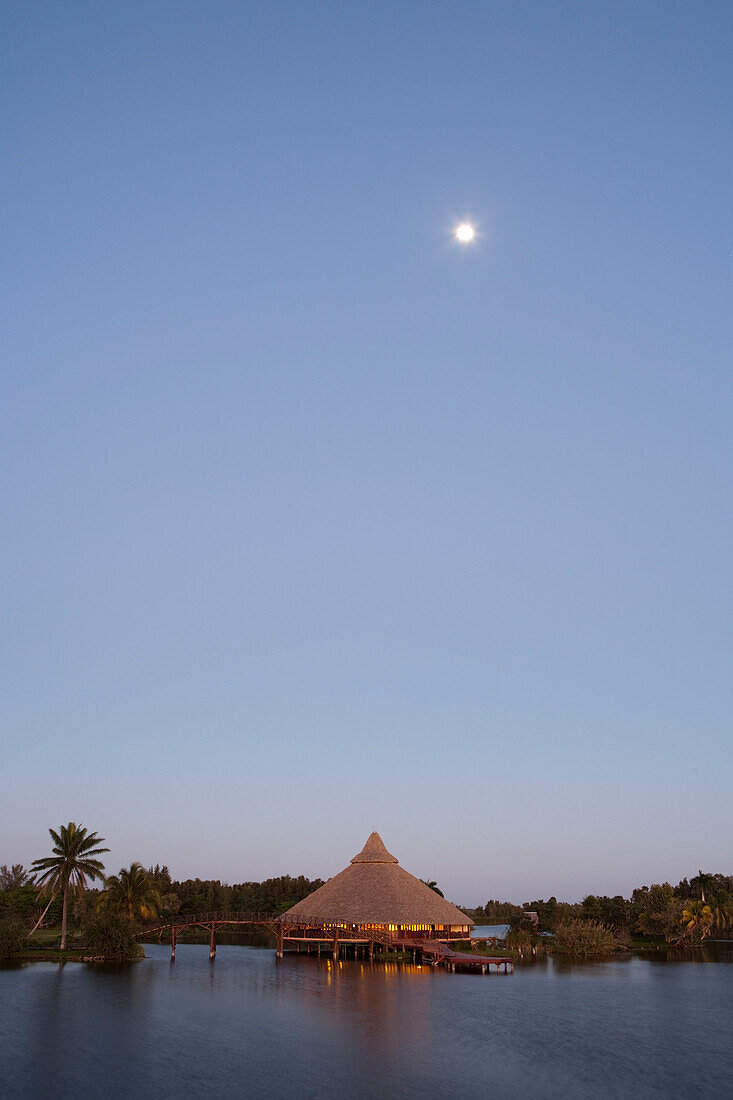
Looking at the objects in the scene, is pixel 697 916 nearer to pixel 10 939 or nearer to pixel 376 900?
pixel 376 900

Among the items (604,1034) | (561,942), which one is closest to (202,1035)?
(604,1034)

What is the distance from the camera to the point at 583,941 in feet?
270

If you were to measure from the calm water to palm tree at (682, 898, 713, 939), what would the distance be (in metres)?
29.7

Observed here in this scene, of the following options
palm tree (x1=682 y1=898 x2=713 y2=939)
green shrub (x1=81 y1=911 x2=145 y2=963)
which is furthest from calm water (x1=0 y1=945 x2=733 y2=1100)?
palm tree (x1=682 y1=898 x2=713 y2=939)

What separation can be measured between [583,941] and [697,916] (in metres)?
15.8

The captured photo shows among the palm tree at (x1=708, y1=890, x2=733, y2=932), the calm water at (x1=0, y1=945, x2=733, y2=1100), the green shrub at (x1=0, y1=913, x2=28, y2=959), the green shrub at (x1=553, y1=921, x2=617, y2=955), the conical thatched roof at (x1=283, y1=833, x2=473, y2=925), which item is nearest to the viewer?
the calm water at (x1=0, y1=945, x2=733, y2=1100)

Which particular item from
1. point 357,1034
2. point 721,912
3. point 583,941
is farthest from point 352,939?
point 721,912

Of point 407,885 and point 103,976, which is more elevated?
point 407,885

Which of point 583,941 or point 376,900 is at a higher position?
point 376,900

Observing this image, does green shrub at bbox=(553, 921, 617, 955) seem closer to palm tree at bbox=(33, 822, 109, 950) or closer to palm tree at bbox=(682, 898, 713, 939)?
palm tree at bbox=(682, 898, 713, 939)

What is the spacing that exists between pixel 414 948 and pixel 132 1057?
3979 cm

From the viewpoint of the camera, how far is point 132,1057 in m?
34.6

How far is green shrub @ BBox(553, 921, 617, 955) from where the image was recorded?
270ft

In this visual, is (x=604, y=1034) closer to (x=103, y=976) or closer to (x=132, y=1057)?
(x=132, y=1057)
